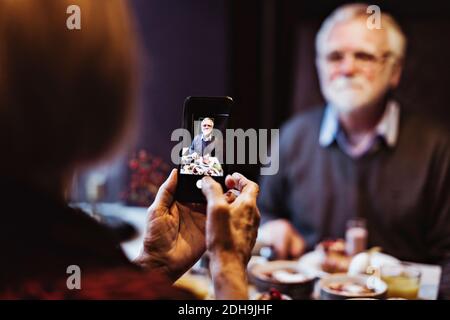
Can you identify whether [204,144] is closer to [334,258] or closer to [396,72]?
[334,258]

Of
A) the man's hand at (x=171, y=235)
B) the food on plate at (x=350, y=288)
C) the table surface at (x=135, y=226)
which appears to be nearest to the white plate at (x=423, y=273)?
the table surface at (x=135, y=226)

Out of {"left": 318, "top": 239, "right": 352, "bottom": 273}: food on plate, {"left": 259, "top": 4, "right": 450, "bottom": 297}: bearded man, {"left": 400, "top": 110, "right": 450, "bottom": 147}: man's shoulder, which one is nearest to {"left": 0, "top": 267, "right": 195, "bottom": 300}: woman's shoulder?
{"left": 318, "top": 239, "right": 352, "bottom": 273}: food on plate

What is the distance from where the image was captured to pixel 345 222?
211 cm

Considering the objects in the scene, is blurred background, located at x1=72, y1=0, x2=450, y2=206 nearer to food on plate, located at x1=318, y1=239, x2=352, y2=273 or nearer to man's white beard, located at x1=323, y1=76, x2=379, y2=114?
man's white beard, located at x1=323, y1=76, x2=379, y2=114

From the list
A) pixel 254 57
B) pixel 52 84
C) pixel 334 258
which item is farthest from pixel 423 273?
pixel 254 57

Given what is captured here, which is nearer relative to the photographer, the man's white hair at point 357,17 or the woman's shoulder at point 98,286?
the woman's shoulder at point 98,286

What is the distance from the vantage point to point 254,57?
2416 mm

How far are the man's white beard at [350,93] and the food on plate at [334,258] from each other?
77 centimetres

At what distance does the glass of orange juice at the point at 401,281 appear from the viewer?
46.0 inches

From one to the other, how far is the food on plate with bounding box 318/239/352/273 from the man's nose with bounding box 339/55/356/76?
80cm

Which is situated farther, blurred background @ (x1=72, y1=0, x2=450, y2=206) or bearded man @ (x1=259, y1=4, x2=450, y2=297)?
bearded man @ (x1=259, y1=4, x2=450, y2=297)

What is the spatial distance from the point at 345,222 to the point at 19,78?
5.23ft

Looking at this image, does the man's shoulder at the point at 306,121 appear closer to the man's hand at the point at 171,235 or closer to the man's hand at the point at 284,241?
the man's hand at the point at 284,241

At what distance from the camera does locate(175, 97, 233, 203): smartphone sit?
79 cm
